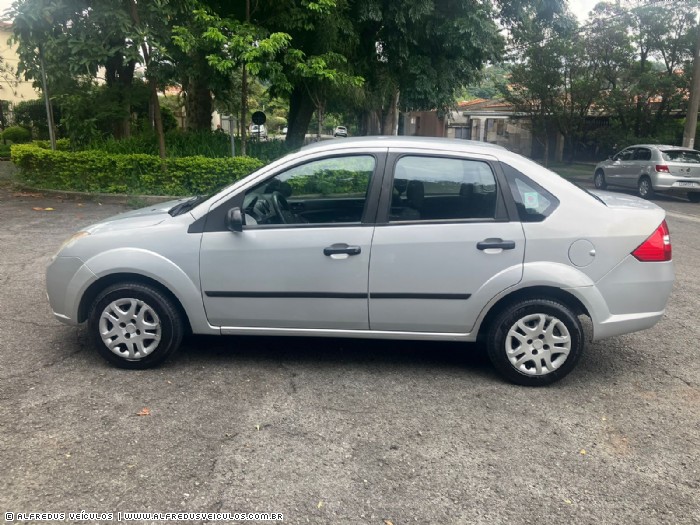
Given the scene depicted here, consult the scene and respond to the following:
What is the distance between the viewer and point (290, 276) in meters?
4.24

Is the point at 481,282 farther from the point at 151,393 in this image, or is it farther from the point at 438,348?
the point at 151,393

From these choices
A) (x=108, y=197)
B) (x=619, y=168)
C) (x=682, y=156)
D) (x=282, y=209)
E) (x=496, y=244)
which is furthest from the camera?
(x=619, y=168)

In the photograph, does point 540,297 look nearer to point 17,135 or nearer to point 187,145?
point 187,145

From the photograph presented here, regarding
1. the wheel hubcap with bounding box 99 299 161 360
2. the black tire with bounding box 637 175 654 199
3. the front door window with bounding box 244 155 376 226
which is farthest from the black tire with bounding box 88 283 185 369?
the black tire with bounding box 637 175 654 199

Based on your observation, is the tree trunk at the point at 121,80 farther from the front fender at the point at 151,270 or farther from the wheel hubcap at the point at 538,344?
the wheel hubcap at the point at 538,344

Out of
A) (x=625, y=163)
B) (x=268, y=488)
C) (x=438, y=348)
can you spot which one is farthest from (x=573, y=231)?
(x=625, y=163)

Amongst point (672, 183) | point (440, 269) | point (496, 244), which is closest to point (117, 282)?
point (440, 269)

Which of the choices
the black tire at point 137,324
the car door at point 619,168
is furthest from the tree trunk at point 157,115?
the car door at point 619,168

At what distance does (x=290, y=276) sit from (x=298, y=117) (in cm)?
1408

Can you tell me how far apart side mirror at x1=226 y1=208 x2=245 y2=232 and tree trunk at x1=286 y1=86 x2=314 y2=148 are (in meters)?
13.0

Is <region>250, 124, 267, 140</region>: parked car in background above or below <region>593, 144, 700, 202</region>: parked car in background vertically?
above

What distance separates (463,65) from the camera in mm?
16703

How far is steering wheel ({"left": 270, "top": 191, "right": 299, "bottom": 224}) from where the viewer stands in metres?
4.51

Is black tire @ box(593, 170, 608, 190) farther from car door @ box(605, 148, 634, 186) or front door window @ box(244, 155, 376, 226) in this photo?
front door window @ box(244, 155, 376, 226)
